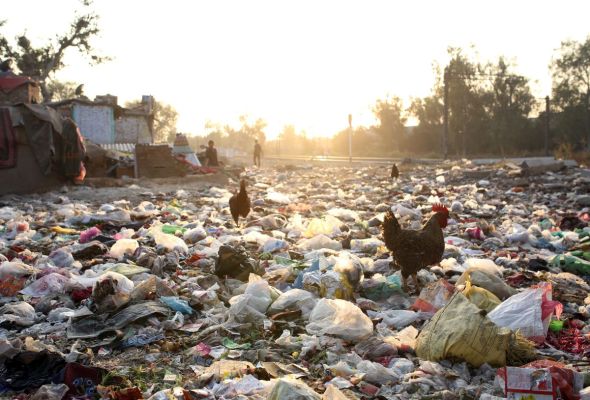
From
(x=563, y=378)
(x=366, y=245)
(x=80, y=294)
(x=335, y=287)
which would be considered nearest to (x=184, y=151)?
→ (x=366, y=245)

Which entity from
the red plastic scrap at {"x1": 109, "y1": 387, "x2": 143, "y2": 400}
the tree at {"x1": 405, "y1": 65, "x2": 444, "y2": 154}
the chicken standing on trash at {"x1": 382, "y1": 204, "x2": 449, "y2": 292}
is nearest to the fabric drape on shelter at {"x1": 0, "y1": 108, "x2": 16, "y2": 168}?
the chicken standing on trash at {"x1": 382, "y1": 204, "x2": 449, "y2": 292}

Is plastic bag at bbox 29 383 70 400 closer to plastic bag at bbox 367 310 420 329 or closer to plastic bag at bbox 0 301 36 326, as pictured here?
plastic bag at bbox 0 301 36 326

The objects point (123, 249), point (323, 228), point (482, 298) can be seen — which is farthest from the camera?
point (323, 228)

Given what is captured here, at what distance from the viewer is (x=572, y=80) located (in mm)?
30578

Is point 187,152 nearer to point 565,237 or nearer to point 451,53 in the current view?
point 565,237

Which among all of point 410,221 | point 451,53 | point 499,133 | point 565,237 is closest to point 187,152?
point 410,221

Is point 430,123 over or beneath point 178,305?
over

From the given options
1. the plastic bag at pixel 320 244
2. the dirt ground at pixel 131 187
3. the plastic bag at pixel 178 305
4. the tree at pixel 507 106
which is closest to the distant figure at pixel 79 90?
the dirt ground at pixel 131 187

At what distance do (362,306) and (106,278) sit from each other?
170cm

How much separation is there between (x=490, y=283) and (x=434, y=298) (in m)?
0.42

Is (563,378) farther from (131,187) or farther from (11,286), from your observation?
(131,187)

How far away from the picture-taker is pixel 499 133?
28828 mm

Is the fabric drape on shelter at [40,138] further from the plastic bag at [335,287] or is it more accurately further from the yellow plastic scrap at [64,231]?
the plastic bag at [335,287]

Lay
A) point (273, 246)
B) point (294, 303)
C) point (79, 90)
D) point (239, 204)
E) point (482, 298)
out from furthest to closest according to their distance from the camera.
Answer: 1. point (79, 90)
2. point (239, 204)
3. point (273, 246)
4. point (294, 303)
5. point (482, 298)
